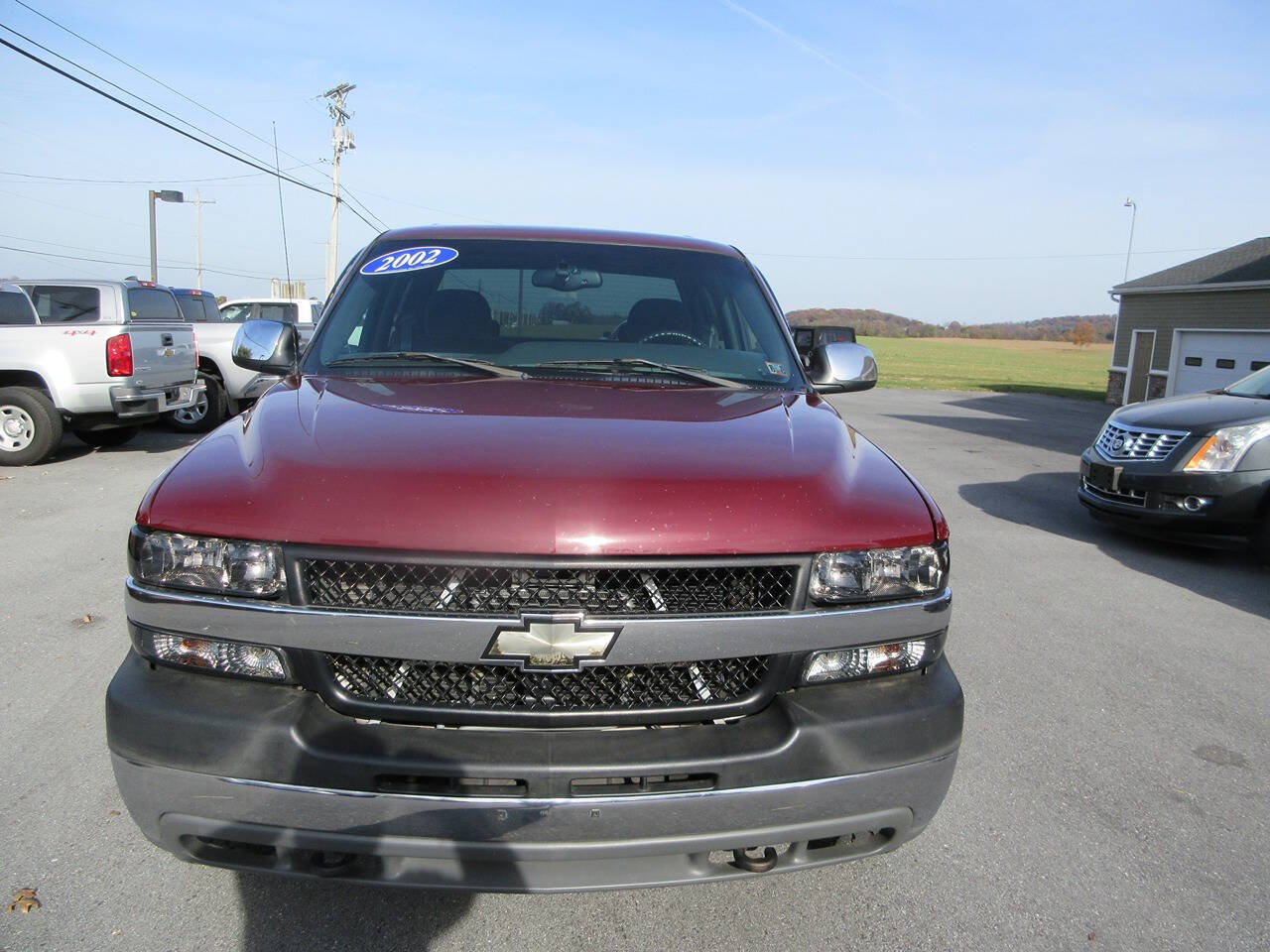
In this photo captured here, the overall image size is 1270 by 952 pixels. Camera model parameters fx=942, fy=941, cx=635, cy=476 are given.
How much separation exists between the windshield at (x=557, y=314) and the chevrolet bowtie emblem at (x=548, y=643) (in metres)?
1.30

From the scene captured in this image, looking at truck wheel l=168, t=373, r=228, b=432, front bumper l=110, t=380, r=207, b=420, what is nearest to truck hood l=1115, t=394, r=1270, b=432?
front bumper l=110, t=380, r=207, b=420

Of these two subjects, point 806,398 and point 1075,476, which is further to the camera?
point 1075,476

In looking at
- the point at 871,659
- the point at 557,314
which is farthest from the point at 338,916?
the point at 557,314

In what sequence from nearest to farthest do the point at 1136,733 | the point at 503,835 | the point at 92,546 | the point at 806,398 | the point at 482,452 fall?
the point at 503,835 → the point at 482,452 → the point at 806,398 → the point at 1136,733 → the point at 92,546

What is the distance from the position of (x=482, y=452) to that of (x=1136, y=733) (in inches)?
124

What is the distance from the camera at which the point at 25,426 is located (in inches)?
392

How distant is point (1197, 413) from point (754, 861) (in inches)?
272

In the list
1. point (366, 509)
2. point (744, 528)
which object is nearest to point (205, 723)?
point (366, 509)

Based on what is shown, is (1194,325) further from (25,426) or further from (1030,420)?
(25,426)

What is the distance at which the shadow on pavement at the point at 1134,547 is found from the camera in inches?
252

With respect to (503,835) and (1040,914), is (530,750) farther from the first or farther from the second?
(1040,914)

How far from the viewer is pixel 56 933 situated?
92.9 inches

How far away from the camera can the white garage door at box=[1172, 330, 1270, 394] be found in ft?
70.4

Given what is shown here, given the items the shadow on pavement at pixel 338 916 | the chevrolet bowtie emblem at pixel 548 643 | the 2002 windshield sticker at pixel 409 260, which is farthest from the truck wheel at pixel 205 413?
the chevrolet bowtie emblem at pixel 548 643
